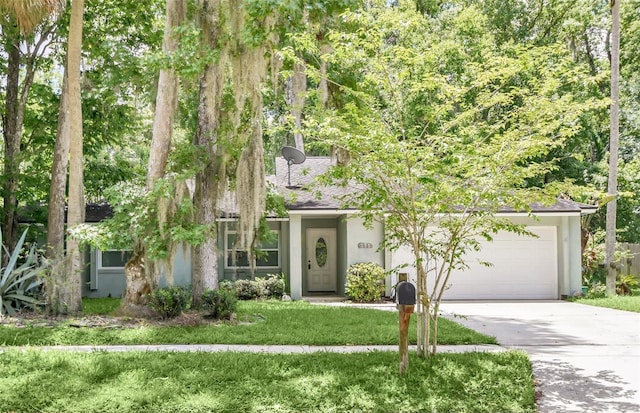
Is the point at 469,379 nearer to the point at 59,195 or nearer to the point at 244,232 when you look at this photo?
the point at 244,232

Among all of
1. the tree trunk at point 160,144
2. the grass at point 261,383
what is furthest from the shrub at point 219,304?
→ the grass at point 261,383

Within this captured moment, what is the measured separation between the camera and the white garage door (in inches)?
659

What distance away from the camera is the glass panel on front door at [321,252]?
18.5m

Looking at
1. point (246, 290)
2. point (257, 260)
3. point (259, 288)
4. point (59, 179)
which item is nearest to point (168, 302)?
point (59, 179)

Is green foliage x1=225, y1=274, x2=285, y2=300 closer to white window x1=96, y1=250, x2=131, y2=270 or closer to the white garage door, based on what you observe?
white window x1=96, y1=250, x2=131, y2=270

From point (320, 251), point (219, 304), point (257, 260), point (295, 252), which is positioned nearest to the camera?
point (219, 304)

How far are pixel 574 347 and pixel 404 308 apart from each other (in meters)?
3.79

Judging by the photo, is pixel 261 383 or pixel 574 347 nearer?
pixel 261 383

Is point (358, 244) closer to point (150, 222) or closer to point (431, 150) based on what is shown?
point (150, 222)

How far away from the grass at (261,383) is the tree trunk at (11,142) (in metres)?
8.69

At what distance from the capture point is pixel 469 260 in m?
16.9

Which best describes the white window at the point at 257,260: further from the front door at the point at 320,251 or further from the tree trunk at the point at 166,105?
the tree trunk at the point at 166,105

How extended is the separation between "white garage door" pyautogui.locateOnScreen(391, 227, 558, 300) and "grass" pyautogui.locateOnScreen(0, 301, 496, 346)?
248 inches

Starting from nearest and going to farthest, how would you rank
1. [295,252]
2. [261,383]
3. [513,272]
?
[261,383]
[295,252]
[513,272]
